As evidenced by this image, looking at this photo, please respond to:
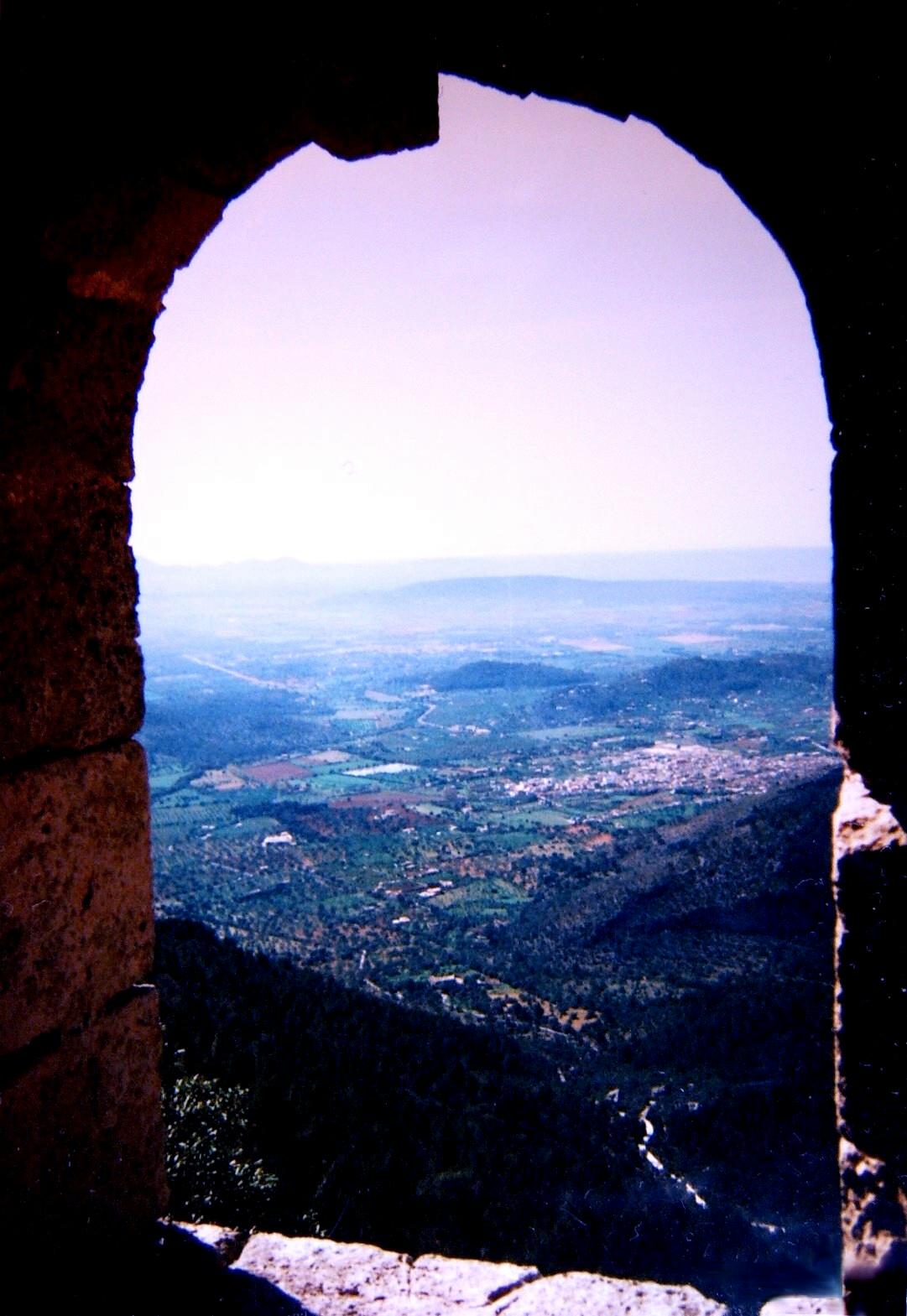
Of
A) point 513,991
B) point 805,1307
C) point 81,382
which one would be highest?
point 81,382

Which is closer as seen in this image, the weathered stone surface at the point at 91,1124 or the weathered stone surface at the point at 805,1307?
the weathered stone surface at the point at 805,1307

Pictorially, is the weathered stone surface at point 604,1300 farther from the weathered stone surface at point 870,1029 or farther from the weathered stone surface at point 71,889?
the weathered stone surface at point 71,889

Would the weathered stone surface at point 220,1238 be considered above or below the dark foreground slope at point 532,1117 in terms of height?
above

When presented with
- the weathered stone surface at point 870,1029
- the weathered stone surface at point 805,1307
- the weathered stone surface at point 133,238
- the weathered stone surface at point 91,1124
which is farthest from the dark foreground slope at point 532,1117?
the weathered stone surface at point 133,238

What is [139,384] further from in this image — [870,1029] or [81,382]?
[870,1029]

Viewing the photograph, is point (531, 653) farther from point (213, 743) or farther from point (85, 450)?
point (85, 450)

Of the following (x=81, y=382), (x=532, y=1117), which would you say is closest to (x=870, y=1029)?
(x=81, y=382)

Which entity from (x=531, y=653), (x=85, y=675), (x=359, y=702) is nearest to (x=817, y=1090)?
(x=85, y=675)
